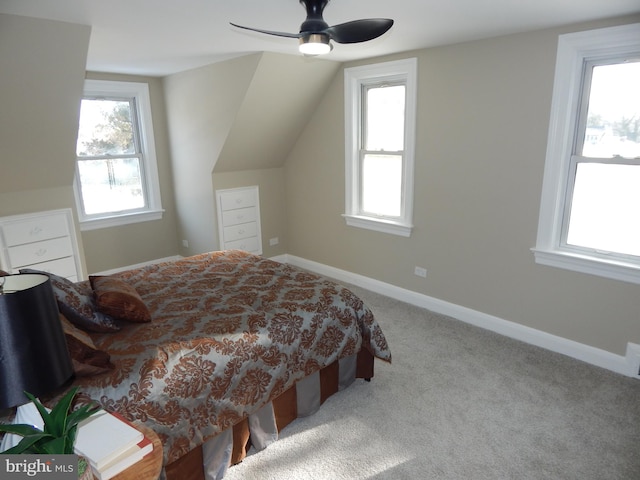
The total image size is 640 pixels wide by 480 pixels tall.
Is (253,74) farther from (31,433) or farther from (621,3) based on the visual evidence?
(31,433)

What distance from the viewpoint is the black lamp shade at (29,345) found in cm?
107

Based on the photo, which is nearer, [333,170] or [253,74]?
[253,74]

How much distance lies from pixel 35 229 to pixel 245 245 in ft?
6.92

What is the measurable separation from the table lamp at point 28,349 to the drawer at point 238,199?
344 centimetres

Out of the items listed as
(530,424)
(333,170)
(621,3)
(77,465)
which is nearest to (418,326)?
(530,424)

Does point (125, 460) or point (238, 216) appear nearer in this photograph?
point (125, 460)

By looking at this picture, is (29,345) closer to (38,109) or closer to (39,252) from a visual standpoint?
(38,109)

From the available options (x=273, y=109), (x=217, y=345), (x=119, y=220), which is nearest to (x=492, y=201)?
(x=273, y=109)

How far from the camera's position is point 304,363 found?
7.34 feet

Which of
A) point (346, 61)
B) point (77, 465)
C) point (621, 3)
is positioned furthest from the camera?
point (346, 61)

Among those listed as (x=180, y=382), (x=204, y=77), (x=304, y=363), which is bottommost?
(x=304, y=363)

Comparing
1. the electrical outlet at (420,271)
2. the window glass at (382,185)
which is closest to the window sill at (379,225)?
the window glass at (382,185)

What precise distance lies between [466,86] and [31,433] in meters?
3.40

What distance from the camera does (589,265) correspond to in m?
2.81
